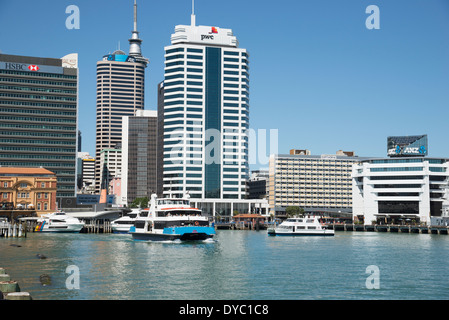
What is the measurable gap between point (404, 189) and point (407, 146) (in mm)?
16174

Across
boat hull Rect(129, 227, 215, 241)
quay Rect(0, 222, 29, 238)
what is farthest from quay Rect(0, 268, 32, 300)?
quay Rect(0, 222, 29, 238)

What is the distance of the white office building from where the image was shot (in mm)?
179500

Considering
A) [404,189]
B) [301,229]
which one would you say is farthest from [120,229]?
[404,189]

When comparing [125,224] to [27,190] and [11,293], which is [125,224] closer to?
[27,190]

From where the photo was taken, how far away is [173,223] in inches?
3511

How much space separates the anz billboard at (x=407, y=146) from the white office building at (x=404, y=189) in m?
5.10

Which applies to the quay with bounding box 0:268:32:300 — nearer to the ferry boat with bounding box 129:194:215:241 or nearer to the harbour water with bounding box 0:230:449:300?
the harbour water with bounding box 0:230:449:300


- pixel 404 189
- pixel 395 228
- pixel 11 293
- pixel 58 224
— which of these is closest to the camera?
pixel 11 293

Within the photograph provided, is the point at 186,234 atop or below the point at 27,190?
below

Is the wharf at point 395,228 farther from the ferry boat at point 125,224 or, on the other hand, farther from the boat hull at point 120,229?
the boat hull at point 120,229

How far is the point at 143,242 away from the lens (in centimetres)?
9438

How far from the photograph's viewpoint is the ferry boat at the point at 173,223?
286 ft

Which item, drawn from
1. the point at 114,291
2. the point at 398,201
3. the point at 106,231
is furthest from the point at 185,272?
the point at 398,201
